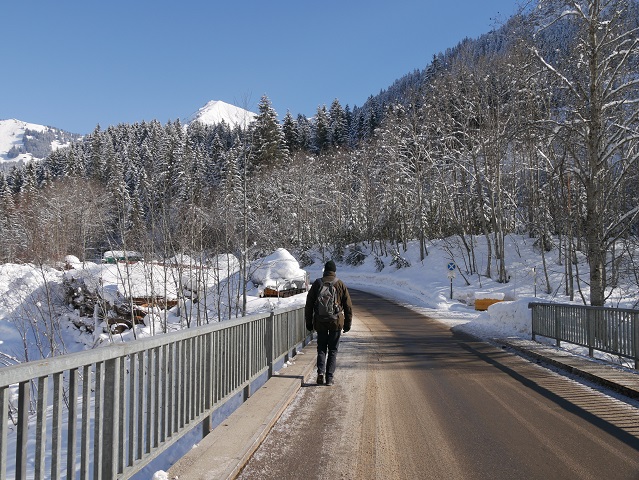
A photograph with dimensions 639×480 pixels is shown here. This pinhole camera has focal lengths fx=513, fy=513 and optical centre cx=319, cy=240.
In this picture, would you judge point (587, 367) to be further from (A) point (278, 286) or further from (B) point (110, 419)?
(A) point (278, 286)

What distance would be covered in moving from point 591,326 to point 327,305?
6.10m

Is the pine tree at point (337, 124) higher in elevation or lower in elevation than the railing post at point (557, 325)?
higher

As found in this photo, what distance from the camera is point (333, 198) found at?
60250mm

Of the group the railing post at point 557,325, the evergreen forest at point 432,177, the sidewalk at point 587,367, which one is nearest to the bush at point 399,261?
the evergreen forest at point 432,177

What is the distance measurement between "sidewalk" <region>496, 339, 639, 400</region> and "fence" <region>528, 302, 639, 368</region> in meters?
0.36

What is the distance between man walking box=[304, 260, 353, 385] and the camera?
7863 millimetres

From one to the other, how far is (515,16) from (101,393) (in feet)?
56.7

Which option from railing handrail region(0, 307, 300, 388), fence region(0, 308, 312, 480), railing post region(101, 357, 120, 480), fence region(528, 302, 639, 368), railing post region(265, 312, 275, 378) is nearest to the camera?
railing handrail region(0, 307, 300, 388)

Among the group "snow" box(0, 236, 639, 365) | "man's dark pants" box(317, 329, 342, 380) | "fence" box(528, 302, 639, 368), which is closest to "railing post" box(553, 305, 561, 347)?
"fence" box(528, 302, 639, 368)

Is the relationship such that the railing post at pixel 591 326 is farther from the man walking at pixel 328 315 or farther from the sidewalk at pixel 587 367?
the man walking at pixel 328 315

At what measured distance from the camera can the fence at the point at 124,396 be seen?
2527 mm

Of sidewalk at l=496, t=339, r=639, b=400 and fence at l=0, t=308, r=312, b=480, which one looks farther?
sidewalk at l=496, t=339, r=639, b=400

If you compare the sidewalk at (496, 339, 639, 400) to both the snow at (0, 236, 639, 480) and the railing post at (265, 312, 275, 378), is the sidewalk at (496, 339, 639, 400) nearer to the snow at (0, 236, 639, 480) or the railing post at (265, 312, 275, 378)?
the snow at (0, 236, 639, 480)

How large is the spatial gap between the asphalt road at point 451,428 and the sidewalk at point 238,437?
0.12 metres
